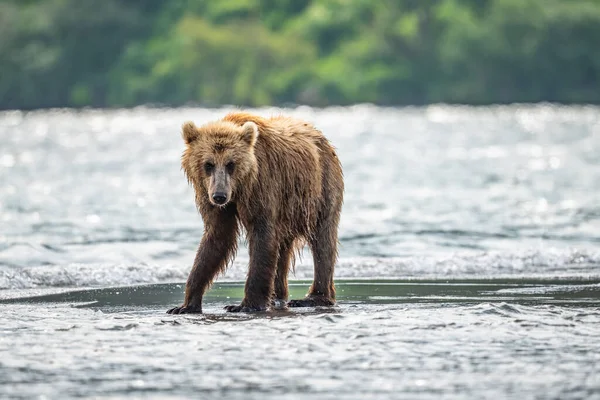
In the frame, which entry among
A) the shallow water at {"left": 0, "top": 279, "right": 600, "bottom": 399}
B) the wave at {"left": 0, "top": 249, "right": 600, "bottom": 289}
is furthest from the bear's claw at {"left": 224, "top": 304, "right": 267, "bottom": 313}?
the wave at {"left": 0, "top": 249, "right": 600, "bottom": 289}

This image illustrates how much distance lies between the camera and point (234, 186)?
356 inches

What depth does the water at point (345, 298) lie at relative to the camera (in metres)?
6.91

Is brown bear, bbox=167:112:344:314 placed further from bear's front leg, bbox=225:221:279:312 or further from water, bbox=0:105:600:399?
water, bbox=0:105:600:399

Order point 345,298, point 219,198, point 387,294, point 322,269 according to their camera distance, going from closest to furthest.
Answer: point 219,198
point 322,269
point 345,298
point 387,294

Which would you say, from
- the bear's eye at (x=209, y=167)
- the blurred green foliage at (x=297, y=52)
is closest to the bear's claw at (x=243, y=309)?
the bear's eye at (x=209, y=167)

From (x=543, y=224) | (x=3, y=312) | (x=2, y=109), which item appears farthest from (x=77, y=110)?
(x=3, y=312)

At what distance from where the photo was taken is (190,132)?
9.14 meters

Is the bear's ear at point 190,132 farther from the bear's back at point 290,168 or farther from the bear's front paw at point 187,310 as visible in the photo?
the bear's front paw at point 187,310

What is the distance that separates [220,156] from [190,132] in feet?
1.01

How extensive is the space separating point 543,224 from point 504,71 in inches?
2801

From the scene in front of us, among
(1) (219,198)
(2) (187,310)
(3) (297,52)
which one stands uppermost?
(3) (297,52)

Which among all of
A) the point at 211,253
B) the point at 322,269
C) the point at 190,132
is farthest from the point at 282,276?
the point at 190,132

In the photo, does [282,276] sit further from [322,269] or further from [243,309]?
[243,309]

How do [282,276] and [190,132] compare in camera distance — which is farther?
[282,276]
